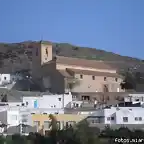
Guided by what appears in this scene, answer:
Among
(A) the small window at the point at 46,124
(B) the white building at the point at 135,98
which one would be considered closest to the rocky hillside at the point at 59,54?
(B) the white building at the point at 135,98

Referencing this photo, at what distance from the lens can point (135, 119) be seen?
4300 centimetres

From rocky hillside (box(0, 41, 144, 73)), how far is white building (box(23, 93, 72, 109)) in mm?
47414

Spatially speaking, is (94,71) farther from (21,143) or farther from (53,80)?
(21,143)

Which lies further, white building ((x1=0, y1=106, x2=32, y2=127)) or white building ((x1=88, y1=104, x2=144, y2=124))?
white building ((x1=0, y1=106, x2=32, y2=127))

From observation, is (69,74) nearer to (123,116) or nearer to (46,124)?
(46,124)

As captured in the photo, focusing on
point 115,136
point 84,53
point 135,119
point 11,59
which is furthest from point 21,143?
point 84,53

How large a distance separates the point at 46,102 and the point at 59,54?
268ft

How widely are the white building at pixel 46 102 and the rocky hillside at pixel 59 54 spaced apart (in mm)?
47414

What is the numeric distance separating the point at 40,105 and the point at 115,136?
20490mm

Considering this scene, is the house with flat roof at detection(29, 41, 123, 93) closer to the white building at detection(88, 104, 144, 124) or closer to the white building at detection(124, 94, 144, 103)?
the white building at detection(124, 94, 144, 103)

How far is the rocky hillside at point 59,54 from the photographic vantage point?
361ft

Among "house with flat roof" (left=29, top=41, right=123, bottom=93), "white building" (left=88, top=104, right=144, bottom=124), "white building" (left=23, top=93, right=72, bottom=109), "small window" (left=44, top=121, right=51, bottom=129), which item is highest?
"house with flat roof" (left=29, top=41, right=123, bottom=93)

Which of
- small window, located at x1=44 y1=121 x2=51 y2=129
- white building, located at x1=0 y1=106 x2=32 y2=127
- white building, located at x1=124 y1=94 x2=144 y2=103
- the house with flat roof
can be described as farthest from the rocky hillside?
small window, located at x1=44 y1=121 x2=51 y2=129

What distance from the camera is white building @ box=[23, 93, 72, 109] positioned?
5194 centimetres
